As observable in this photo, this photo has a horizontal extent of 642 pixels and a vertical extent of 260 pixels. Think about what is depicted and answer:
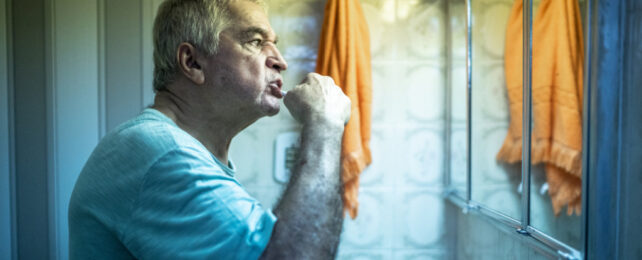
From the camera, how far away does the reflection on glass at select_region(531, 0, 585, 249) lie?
937 mm

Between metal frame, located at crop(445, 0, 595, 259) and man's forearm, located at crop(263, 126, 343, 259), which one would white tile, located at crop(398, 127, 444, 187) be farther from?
man's forearm, located at crop(263, 126, 343, 259)

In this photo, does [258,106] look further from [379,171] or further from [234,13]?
[379,171]

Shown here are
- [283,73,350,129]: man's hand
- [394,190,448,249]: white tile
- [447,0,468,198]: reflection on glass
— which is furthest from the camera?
[394,190,448,249]: white tile

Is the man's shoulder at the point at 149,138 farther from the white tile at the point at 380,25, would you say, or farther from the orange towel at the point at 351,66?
the white tile at the point at 380,25

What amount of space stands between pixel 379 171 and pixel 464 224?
33cm

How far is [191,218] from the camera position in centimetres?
48

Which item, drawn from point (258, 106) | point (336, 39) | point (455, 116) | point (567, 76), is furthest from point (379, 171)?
point (258, 106)

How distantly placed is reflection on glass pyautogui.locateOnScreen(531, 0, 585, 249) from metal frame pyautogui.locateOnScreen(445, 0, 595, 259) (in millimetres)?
14

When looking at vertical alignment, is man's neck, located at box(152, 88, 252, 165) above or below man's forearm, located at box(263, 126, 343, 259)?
above

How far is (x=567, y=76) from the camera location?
0.99 meters

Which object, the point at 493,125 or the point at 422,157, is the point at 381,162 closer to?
the point at 422,157

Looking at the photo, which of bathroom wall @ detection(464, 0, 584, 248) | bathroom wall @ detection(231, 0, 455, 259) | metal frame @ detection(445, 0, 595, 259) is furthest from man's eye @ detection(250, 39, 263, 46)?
bathroom wall @ detection(231, 0, 455, 259)

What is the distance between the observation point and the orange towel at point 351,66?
149 centimetres

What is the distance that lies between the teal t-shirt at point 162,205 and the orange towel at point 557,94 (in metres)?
0.70
